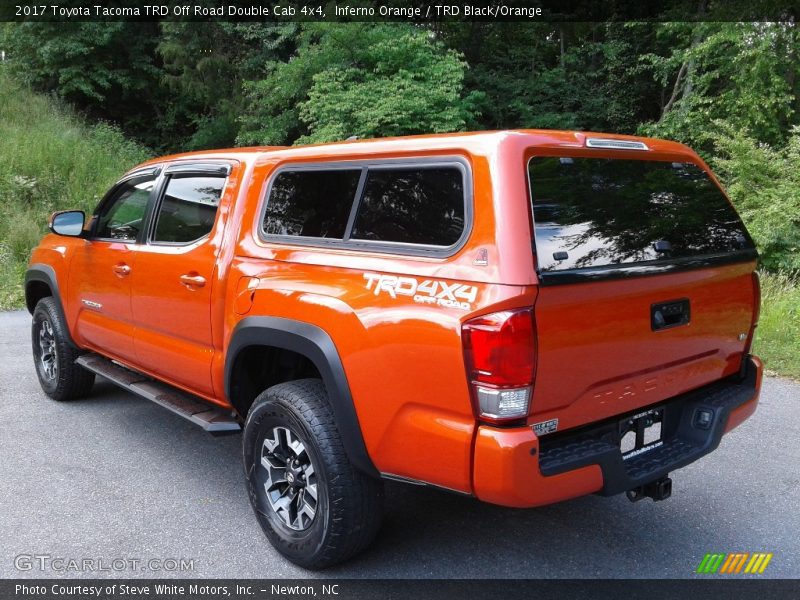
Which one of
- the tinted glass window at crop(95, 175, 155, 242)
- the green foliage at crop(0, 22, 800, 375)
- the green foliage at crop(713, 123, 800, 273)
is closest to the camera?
the tinted glass window at crop(95, 175, 155, 242)

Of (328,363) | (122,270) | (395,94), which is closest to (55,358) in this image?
(122,270)

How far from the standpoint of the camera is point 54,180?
14.5 meters

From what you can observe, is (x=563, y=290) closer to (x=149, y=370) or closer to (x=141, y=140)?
(x=149, y=370)

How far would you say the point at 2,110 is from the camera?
1836 centimetres

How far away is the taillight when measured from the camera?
2352 millimetres

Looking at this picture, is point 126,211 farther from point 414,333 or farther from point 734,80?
point 734,80

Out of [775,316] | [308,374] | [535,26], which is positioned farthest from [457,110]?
[308,374]

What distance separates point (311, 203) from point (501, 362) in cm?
139

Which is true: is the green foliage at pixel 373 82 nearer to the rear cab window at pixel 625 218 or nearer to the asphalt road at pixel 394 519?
the asphalt road at pixel 394 519

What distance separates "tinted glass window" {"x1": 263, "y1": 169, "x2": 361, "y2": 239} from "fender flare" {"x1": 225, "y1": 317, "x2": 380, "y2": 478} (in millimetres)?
458

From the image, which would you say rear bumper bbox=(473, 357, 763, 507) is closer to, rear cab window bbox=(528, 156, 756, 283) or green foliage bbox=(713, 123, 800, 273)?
rear cab window bbox=(528, 156, 756, 283)

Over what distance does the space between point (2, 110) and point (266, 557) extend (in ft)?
62.7

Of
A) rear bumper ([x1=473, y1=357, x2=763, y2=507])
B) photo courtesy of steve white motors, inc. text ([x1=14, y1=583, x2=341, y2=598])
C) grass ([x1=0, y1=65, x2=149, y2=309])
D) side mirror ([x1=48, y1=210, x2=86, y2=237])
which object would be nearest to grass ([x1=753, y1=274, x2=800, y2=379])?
rear bumper ([x1=473, y1=357, x2=763, y2=507])
